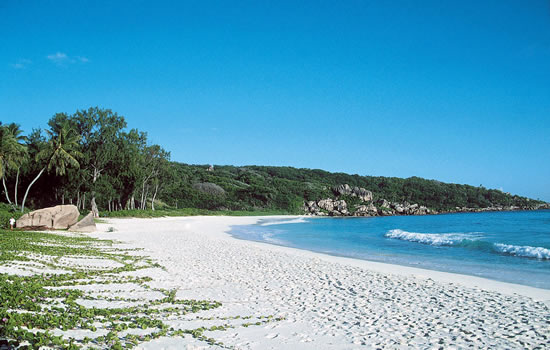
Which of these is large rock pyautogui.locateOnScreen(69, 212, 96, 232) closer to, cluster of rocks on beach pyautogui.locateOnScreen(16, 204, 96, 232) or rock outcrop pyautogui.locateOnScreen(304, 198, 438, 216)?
cluster of rocks on beach pyautogui.locateOnScreen(16, 204, 96, 232)

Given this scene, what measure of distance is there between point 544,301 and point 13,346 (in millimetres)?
10052

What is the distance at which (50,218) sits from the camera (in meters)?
23.3

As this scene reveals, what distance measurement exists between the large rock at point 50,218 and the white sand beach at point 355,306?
44.7 ft

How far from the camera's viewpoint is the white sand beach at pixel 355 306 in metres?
5.74

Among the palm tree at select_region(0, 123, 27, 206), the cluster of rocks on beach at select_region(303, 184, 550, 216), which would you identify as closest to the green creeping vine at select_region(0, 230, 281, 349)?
the palm tree at select_region(0, 123, 27, 206)

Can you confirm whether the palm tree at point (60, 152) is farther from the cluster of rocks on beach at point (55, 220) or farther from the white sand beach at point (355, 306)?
the white sand beach at point (355, 306)

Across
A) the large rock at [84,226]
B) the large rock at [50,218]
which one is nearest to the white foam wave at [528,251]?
the large rock at [84,226]

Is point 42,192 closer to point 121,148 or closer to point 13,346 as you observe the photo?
point 121,148

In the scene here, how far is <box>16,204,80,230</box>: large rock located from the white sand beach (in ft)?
44.7

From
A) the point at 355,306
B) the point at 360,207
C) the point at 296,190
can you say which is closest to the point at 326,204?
the point at 296,190

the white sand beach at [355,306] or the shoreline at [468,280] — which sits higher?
the white sand beach at [355,306]

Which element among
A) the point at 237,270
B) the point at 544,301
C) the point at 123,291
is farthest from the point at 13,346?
the point at 544,301

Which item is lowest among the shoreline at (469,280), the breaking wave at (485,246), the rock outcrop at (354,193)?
the breaking wave at (485,246)

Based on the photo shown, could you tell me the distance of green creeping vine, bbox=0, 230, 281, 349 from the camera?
4.93m
